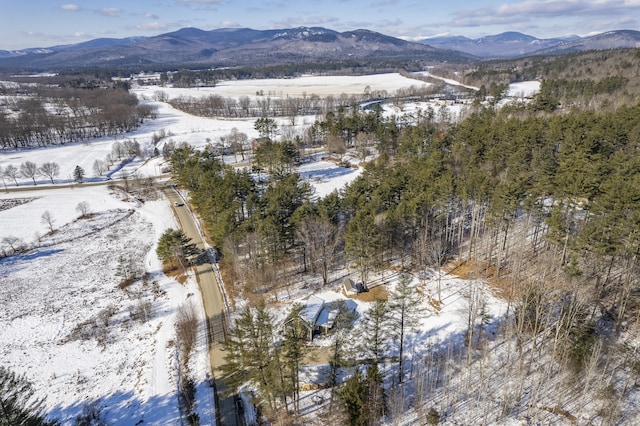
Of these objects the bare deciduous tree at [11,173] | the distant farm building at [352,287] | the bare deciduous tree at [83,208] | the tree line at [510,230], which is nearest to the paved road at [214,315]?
the tree line at [510,230]

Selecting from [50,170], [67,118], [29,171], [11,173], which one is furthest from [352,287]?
[67,118]

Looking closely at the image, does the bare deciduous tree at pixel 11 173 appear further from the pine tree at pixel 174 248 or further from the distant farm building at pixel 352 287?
the distant farm building at pixel 352 287

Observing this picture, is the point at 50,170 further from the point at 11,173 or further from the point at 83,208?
the point at 83,208

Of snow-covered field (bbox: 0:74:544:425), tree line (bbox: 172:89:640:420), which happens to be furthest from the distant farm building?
snow-covered field (bbox: 0:74:544:425)

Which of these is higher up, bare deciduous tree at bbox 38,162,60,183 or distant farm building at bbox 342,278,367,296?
bare deciduous tree at bbox 38,162,60,183

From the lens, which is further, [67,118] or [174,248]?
[67,118]

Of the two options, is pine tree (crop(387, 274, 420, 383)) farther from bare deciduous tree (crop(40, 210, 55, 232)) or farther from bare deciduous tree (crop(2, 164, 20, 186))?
bare deciduous tree (crop(2, 164, 20, 186))
